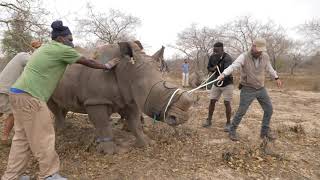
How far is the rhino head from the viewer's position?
5.14 m

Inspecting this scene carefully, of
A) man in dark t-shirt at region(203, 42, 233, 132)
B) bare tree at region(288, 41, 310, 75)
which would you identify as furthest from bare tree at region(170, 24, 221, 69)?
man in dark t-shirt at region(203, 42, 233, 132)

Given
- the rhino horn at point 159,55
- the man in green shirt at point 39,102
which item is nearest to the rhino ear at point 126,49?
the rhino horn at point 159,55

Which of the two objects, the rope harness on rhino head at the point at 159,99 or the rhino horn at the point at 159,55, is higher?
the rhino horn at the point at 159,55

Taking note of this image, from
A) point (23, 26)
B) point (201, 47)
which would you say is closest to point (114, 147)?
point (23, 26)

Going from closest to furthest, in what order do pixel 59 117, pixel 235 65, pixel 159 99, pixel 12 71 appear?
1. pixel 159 99
2. pixel 12 71
3. pixel 235 65
4. pixel 59 117

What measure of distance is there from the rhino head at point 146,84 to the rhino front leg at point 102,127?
444 mm

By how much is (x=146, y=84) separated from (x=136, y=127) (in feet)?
4.19

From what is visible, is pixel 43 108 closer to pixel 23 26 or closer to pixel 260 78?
pixel 260 78

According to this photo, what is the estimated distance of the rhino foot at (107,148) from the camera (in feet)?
20.0

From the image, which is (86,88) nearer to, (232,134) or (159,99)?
(159,99)

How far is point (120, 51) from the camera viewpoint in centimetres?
598

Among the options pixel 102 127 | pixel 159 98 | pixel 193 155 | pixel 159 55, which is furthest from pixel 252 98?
pixel 102 127

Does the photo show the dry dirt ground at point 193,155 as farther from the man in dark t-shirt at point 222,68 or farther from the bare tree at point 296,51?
the bare tree at point 296,51

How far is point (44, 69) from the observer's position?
177 inches
